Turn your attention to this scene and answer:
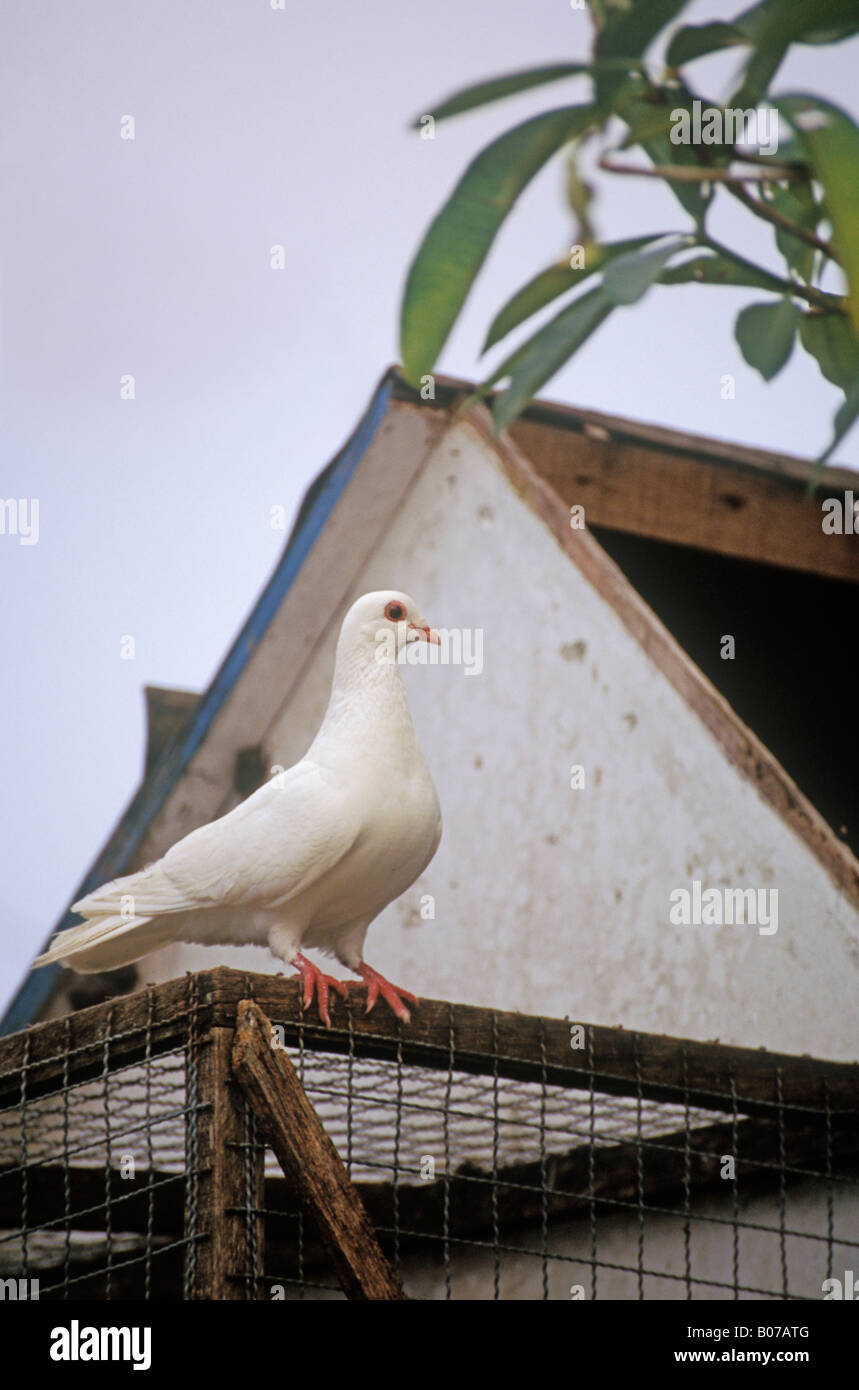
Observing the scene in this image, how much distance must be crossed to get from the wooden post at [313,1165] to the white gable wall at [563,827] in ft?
7.75

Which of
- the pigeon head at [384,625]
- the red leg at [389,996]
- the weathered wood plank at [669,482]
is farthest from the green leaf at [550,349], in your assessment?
the weathered wood plank at [669,482]

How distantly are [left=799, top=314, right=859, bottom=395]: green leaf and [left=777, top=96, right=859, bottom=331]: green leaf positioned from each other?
440 mm

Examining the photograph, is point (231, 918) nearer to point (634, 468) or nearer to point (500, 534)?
point (500, 534)

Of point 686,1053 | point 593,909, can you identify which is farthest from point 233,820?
point 593,909

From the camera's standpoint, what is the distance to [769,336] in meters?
1.59

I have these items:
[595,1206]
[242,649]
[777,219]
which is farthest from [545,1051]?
[242,649]

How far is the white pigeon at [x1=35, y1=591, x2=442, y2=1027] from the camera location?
330 centimetres

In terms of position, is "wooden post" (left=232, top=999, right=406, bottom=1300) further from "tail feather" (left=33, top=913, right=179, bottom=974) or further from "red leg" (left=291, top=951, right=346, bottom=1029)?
"tail feather" (left=33, top=913, right=179, bottom=974)

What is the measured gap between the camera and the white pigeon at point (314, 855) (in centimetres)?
330

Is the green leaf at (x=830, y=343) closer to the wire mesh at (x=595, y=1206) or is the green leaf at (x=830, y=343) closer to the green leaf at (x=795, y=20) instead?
the green leaf at (x=795, y=20)

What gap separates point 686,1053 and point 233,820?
3.84ft

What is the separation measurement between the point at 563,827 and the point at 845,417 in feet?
12.4

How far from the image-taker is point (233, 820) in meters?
3.47

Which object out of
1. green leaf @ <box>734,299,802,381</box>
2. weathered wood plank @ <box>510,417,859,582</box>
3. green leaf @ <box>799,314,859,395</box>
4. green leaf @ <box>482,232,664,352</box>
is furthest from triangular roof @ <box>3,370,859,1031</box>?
green leaf @ <box>482,232,664,352</box>
